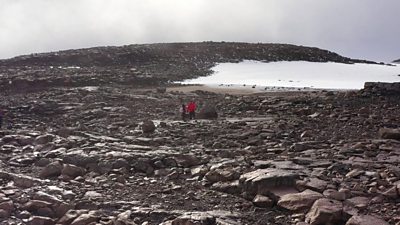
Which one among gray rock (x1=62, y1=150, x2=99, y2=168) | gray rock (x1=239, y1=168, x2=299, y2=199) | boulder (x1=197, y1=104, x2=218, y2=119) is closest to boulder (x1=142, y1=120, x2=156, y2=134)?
boulder (x1=197, y1=104, x2=218, y2=119)

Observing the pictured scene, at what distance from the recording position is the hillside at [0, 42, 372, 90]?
23.5 meters

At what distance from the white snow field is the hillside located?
1.60m

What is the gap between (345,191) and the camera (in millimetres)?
6625

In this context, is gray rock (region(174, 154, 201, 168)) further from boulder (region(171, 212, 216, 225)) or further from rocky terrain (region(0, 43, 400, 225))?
boulder (region(171, 212, 216, 225))

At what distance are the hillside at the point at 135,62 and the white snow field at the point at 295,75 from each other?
160 cm

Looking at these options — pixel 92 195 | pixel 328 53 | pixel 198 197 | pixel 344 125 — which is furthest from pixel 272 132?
pixel 328 53

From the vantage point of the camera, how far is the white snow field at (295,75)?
1109 inches

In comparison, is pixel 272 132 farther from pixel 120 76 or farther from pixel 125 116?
pixel 120 76

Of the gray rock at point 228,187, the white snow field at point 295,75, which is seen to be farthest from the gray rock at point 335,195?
the white snow field at point 295,75

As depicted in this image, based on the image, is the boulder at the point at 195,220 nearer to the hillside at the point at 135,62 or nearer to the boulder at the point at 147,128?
the boulder at the point at 147,128

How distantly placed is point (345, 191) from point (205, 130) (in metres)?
5.96

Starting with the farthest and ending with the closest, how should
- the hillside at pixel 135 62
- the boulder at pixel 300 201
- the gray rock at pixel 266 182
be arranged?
the hillside at pixel 135 62 → the gray rock at pixel 266 182 → the boulder at pixel 300 201

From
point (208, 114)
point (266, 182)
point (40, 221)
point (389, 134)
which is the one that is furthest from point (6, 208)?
point (208, 114)

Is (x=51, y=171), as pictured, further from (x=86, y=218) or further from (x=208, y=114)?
(x=208, y=114)
